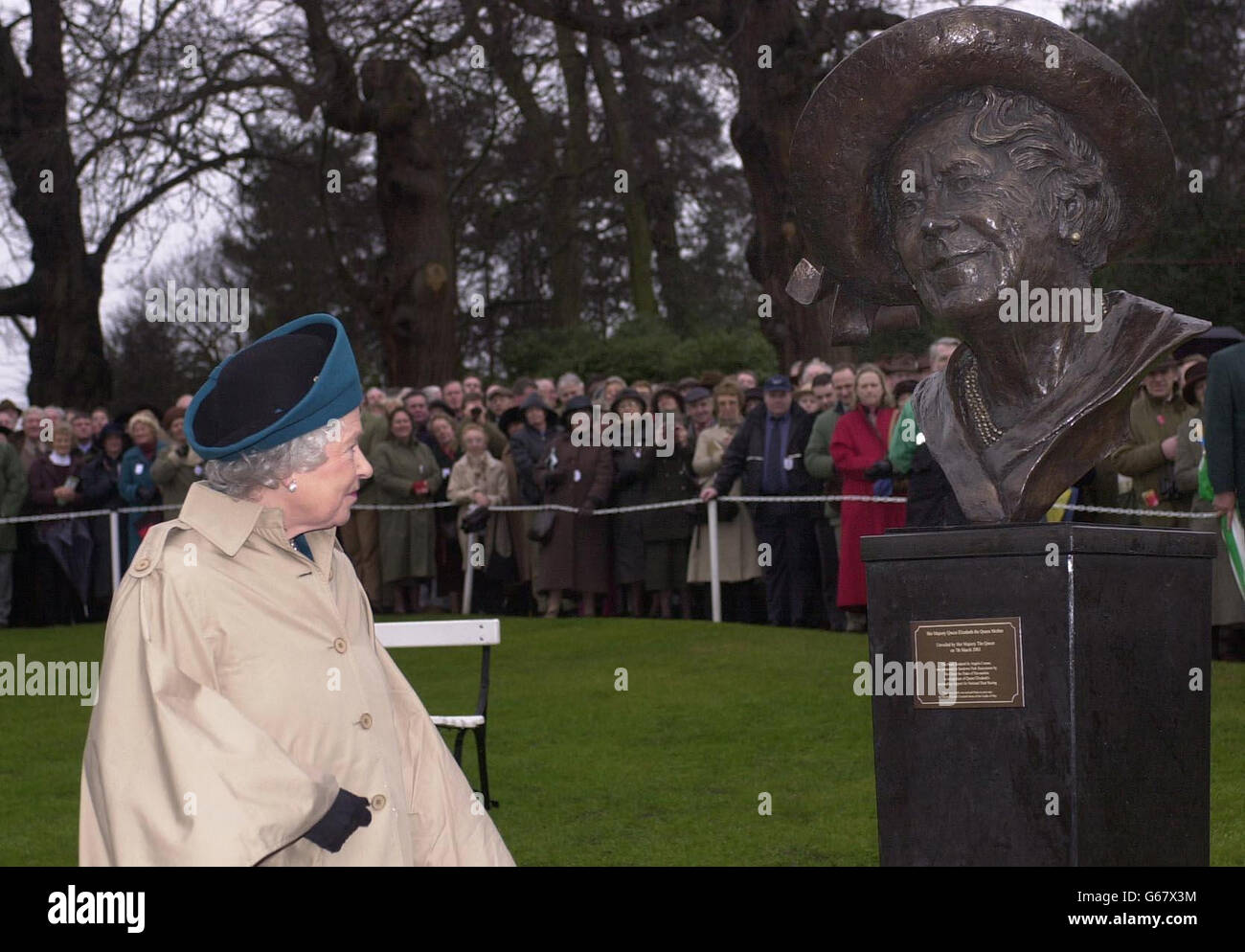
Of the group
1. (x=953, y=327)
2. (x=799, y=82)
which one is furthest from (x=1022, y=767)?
(x=799, y=82)

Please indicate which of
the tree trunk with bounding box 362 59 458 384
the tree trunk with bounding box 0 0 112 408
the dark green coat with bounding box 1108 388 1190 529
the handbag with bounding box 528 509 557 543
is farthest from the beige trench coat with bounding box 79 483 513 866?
the tree trunk with bounding box 0 0 112 408

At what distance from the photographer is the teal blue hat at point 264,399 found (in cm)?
384

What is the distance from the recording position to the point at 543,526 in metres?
15.3

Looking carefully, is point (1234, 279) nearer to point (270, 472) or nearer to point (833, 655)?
point (833, 655)

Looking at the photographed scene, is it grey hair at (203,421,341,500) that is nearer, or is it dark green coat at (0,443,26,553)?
grey hair at (203,421,341,500)

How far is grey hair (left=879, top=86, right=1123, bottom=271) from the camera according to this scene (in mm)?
5230

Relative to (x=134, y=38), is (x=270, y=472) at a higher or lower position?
lower

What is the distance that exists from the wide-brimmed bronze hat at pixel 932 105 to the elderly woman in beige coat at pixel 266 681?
206 cm

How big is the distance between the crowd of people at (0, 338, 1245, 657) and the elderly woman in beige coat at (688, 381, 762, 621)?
0.02 metres

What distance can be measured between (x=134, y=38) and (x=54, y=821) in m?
14.5

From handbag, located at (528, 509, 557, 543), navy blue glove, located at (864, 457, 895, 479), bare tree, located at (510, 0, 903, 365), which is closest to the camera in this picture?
navy blue glove, located at (864, 457, 895, 479)

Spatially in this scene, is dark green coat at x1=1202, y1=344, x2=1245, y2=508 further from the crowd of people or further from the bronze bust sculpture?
the bronze bust sculpture

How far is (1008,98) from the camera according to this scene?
17.2ft

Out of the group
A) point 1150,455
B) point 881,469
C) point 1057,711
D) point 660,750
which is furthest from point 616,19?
point 1057,711
